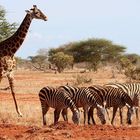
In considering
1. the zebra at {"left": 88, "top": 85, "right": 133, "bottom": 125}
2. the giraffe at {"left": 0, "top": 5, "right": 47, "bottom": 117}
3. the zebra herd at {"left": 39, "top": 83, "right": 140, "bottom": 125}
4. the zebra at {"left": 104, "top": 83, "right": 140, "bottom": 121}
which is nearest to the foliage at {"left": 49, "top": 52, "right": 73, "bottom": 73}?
the zebra at {"left": 104, "top": 83, "right": 140, "bottom": 121}

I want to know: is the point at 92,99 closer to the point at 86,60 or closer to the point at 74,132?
the point at 74,132

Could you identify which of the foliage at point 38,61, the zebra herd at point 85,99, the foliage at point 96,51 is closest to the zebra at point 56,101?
the zebra herd at point 85,99

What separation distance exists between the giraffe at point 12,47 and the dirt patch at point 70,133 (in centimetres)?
466

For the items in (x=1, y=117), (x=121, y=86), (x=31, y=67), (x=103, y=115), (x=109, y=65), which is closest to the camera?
(x=103, y=115)

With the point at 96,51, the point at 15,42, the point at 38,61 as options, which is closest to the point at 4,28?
the point at 15,42

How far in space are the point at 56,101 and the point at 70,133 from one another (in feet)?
12.0

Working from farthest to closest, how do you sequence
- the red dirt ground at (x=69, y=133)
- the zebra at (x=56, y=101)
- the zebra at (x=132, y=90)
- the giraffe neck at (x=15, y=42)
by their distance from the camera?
the giraffe neck at (x=15, y=42) < the zebra at (x=132, y=90) < the zebra at (x=56, y=101) < the red dirt ground at (x=69, y=133)

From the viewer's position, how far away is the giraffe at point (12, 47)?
15.1 meters

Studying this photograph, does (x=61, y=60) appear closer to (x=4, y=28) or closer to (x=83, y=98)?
(x=4, y=28)

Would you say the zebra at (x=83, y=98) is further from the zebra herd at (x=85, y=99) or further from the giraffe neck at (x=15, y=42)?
the giraffe neck at (x=15, y=42)

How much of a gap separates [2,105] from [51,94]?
15.5 ft

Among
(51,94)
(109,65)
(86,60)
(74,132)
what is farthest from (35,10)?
(109,65)

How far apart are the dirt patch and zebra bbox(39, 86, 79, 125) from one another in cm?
203

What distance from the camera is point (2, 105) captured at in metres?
18.0
